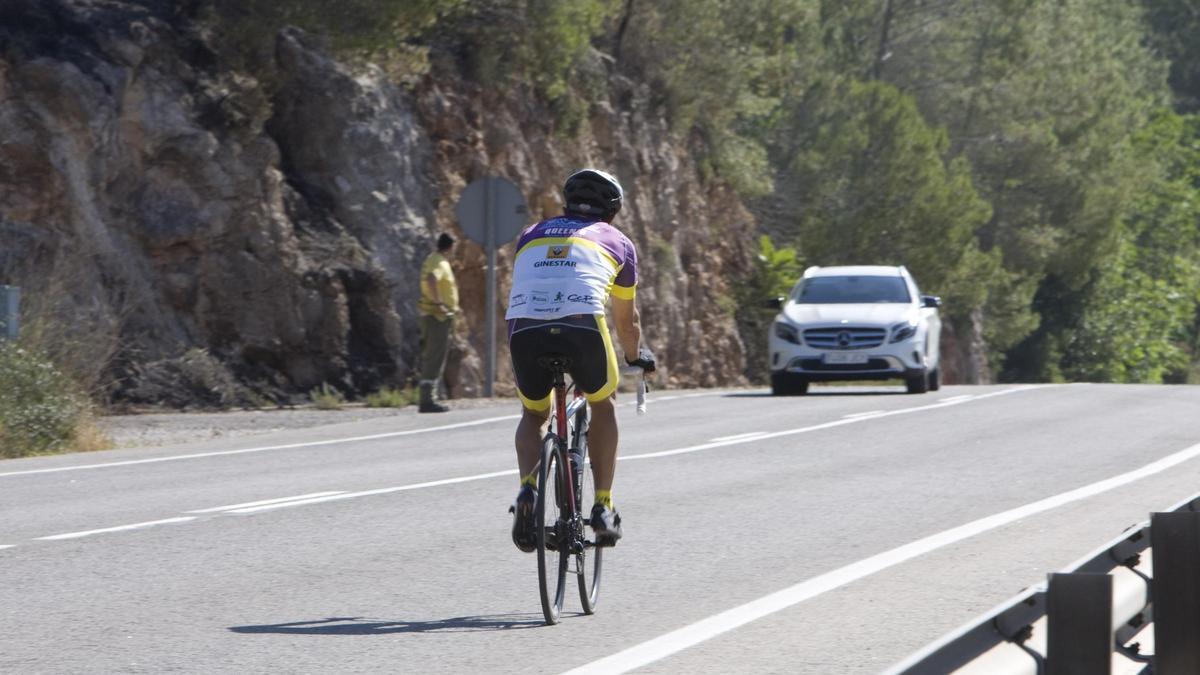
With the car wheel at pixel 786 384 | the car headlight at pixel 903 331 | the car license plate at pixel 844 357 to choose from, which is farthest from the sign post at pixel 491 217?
the car headlight at pixel 903 331

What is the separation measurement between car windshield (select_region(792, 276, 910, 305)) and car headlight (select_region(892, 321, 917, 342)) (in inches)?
44.0

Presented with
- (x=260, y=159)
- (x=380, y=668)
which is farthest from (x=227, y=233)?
(x=380, y=668)

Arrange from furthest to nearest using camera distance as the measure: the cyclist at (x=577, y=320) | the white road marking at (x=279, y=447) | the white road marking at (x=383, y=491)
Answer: the white road marking at (x=279, y=447) → the white road marking at (x=383, y=491) → the cyclist at (x=577, y=320)

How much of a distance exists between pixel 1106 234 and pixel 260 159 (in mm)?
33053

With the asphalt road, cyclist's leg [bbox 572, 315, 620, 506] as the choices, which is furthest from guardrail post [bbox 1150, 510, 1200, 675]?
cyclist's leg [bbox 572, 315, 620, 506]

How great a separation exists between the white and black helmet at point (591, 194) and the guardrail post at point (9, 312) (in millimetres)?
10494

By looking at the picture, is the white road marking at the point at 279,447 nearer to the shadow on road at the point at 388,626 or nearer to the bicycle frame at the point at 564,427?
the shadow on road at the point at 388,626

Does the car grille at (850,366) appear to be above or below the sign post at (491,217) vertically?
below

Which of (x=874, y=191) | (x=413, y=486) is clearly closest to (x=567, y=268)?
(x=413, y=486)

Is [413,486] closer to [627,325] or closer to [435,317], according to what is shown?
[627,325]

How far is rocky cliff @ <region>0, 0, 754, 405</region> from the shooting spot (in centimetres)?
2203

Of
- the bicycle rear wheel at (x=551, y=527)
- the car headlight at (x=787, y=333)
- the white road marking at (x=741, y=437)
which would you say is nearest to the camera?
the bicycle rear wheel at (x=551, y=527)

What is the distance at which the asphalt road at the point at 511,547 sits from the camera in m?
7.01

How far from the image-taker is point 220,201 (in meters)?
23.7
